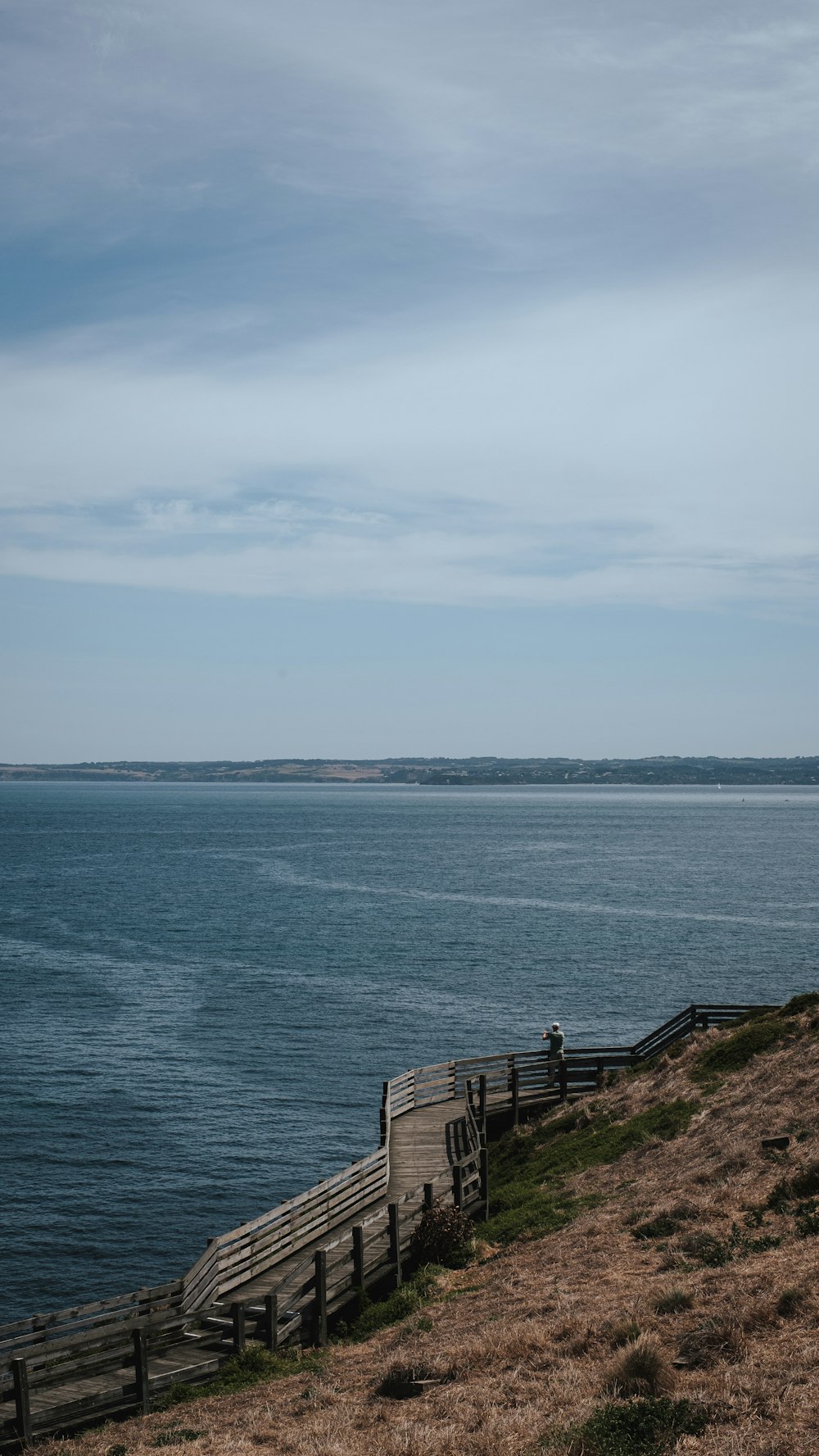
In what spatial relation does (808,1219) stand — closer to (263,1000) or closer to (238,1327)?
(238,1327)

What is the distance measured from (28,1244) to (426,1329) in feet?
62.8

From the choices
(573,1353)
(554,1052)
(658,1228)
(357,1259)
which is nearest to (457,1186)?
(357,1259)

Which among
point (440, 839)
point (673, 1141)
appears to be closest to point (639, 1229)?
point (673, 1141)

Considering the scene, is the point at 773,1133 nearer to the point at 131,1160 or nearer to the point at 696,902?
the point at 131,1160

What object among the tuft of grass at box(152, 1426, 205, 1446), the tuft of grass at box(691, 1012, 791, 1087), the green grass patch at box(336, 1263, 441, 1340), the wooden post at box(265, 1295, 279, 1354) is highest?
the tuft of grass at box(691, 1012, 791, 1087)

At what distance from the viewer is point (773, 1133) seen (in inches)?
784

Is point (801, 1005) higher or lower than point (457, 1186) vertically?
higher

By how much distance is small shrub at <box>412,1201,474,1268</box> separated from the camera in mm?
19953

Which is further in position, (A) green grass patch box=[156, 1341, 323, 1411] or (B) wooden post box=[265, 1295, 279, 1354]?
(B) wooden post box=[265, 1295, 279, 1354]

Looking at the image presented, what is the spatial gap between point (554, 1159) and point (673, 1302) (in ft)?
46.1

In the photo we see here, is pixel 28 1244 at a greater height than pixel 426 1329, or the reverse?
pixel 426 1329

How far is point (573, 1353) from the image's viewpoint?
468 inches

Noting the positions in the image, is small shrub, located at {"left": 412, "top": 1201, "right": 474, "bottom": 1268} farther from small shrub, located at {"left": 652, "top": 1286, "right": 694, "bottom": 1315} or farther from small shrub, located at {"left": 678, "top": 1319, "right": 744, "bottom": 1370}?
small shrub, located at {"left": 678, "top": 1319, "right": 744, "bottom": 1370}

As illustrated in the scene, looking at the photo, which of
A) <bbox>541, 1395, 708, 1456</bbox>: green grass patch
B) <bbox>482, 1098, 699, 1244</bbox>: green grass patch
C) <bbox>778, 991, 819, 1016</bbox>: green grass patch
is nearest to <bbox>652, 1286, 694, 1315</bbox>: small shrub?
<bbox>541, 1395, 708, 1456</bbox>: green grass patch
